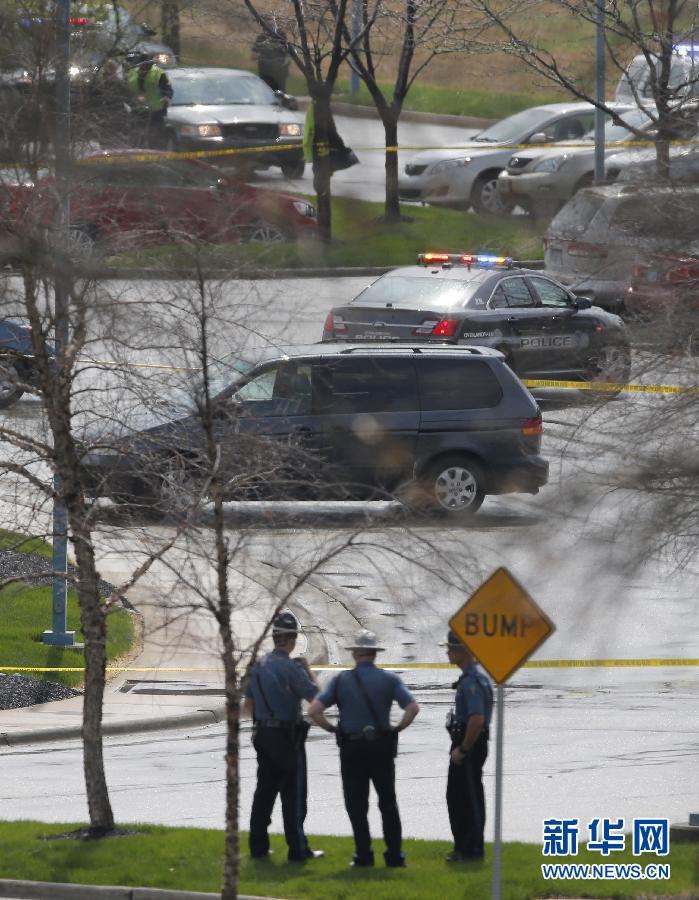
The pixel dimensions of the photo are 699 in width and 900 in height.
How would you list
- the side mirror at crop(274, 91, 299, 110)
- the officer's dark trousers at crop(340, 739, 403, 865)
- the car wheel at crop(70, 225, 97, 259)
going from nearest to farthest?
the side mirror at crop(274, 91, 299, 110), the officer's dark trousers at crop(340, 739, 403, 865), the car wheel at crop(70, 225, 97, 259)

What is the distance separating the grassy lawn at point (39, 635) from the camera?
1505 cm

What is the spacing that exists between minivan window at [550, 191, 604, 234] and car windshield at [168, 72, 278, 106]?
8.62ft

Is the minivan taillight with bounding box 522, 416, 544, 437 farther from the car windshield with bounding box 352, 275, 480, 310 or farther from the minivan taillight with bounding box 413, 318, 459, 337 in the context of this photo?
the car windshield with bounding box 352, 275, 480, 310

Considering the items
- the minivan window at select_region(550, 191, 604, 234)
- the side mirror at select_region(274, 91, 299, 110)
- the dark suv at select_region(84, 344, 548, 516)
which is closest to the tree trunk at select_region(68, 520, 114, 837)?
the side mirror at select_region(274, 91, 299, 110)

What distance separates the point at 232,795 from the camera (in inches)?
348

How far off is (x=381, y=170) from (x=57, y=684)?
7448mm

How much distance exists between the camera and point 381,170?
346 inches

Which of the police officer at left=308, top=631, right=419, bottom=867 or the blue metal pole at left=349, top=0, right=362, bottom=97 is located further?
the blue metal pole at left=349, top=0, right=362, bottom=97

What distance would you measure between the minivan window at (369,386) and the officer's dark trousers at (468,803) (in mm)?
8130

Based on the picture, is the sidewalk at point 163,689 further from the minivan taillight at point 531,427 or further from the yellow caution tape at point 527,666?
the minivan taillight at point 531,427

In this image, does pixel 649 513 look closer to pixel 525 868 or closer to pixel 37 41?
pixel 525 868

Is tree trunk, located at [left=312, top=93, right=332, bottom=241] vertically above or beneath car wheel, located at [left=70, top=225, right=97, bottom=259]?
above

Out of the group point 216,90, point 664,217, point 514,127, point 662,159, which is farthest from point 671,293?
point 514,127

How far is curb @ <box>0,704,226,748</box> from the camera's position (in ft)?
44.0
